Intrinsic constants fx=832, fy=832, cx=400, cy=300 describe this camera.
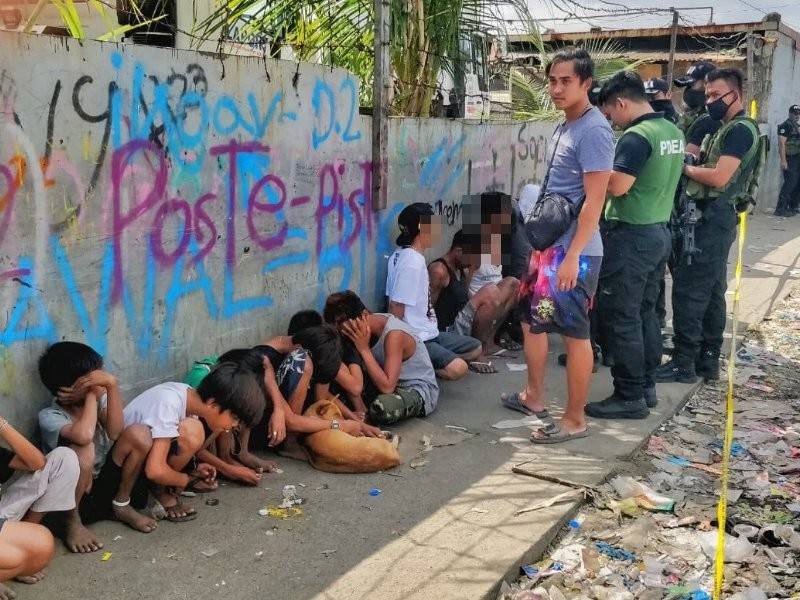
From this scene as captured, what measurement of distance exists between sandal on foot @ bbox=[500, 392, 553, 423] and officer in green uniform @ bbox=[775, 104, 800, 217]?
1289 cm

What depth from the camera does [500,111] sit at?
28.0 ft

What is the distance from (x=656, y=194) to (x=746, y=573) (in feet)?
7.03

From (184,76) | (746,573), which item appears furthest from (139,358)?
(746,573)

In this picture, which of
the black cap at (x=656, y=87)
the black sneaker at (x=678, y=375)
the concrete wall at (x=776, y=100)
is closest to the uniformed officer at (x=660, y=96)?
the black cap at (x=656, y=87)

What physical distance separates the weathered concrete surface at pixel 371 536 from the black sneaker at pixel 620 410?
21 centimetres

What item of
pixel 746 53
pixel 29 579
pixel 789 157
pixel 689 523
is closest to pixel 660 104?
pixel 689 523

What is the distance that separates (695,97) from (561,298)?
3.55 metres

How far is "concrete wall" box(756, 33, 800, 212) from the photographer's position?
16.4 metres

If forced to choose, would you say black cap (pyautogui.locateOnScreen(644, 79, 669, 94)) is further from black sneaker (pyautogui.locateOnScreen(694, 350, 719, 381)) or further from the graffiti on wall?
the graffiti on wall

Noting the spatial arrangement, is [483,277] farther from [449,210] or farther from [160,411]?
[160,411]

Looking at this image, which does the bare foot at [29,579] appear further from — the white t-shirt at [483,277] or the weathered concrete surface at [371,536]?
the white t-shirt at [483,277]

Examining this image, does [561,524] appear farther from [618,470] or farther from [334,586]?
[334,586]

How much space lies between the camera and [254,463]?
3.86 m

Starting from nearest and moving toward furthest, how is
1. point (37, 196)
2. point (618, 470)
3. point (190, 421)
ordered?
1. point (37, 196)
2. point (190, 421)
3. point (618, 470)
